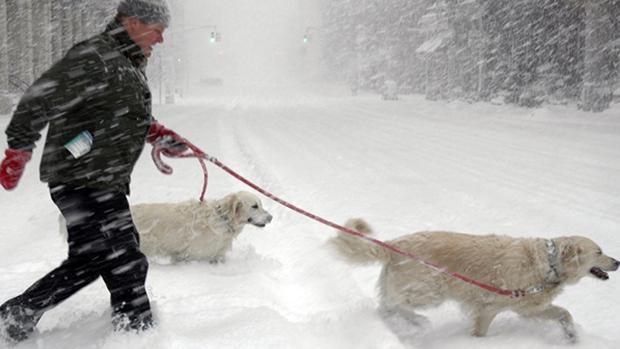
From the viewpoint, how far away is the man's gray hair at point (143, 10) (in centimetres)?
307

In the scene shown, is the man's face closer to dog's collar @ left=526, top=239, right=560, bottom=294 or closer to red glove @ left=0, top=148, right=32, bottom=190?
red glove @ left=0, top=148, right=32, bottom=190

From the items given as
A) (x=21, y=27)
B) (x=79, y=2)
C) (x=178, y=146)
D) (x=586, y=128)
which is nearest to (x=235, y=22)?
(x=79, y=2)

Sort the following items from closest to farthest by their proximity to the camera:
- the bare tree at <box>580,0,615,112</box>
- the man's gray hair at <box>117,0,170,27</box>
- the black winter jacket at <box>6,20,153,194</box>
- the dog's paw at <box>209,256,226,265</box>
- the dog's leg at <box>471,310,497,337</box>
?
the black winter jacket at <box>6,20,153,194</box> < the man's gray hair at <box>117,0,170,27</box> < the dog's leg at <box>471,310,497,337</box> < the dog's paw at <box>209,256,226,265</box> < the bare tree at <box>580,0,615,112</box>

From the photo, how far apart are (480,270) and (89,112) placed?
3.04m

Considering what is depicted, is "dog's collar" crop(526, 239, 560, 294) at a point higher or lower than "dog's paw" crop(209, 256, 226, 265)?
higher

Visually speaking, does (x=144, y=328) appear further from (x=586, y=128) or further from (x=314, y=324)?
(x=586, y=128)

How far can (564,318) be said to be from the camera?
13.2 ft

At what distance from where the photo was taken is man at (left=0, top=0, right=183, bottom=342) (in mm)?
2951

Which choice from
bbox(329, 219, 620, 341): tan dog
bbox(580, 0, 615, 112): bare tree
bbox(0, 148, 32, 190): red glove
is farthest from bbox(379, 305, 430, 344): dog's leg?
bbox(580, 0, 615, 112): bare tree

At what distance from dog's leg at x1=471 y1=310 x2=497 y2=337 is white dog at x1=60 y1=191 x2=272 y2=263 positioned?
2.85m

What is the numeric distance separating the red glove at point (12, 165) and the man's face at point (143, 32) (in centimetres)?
91

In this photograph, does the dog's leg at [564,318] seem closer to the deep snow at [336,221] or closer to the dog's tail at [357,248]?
the deep snow at [336,221]

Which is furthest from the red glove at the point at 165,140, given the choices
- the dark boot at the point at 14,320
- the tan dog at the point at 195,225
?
the tan dog at the point at 195,225

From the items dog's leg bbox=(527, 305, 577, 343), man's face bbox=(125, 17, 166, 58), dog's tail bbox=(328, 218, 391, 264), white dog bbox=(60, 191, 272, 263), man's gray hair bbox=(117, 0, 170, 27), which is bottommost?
white dog bbox=(60, 191, 272, 263)
